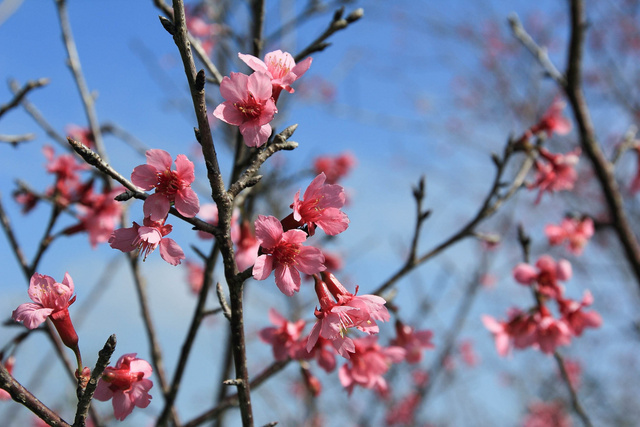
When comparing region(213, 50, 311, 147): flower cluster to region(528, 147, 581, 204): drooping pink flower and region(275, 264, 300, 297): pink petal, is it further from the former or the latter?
region(528, 147, 581, 204): drooping pink flower

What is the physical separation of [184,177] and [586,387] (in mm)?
9125

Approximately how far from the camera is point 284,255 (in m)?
1.09

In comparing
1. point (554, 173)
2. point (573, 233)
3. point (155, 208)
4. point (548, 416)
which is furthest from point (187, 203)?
point (548, 416)

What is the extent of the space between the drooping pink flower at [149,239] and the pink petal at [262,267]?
0.56 ft

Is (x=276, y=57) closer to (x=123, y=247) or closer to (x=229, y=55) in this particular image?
Result: (x=123, y=247)

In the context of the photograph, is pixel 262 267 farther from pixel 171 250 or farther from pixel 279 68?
pixel 279 68

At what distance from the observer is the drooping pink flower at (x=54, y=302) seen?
107cm

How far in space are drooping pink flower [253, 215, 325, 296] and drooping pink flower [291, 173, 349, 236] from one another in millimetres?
47

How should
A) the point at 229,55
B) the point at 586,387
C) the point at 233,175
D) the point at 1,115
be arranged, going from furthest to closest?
the point at 586,387 → the point at 229,55 → the point at 1,115 → the point at 233,175

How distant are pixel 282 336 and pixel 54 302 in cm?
79

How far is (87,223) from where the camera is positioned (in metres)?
2.10

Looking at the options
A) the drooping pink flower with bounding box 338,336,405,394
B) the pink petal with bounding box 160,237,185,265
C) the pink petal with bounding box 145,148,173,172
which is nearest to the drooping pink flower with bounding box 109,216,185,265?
the pink petal with bounding box 160,237,185,265

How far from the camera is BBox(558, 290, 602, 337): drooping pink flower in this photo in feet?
6.64

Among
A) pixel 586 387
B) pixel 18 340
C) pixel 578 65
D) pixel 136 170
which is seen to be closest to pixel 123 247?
pixel 136 170
